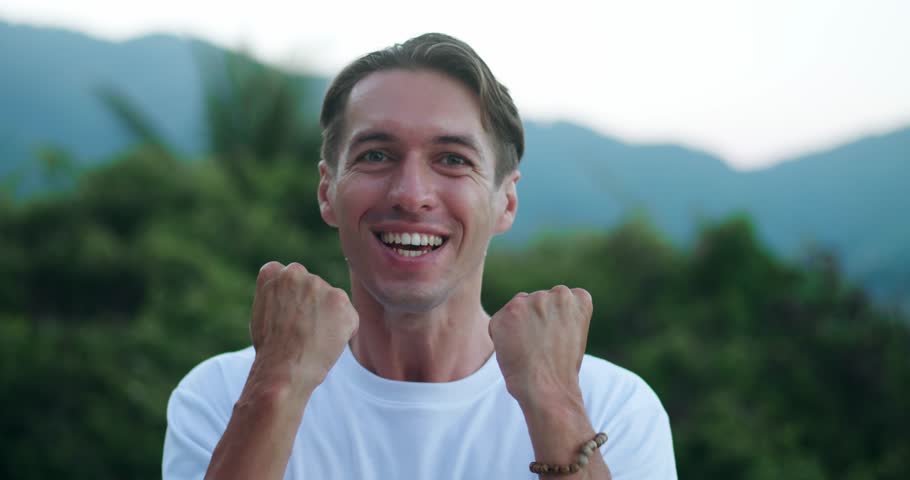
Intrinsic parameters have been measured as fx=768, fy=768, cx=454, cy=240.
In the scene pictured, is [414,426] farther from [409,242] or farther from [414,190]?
[414,190]

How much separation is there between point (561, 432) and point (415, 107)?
108 cm

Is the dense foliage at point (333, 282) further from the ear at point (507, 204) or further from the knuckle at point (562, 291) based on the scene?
the knuckle at point (562, 291)

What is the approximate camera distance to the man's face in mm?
2322

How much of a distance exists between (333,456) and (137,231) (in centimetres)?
1178

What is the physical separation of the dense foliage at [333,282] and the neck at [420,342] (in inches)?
244

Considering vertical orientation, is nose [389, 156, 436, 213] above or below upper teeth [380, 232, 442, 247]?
above

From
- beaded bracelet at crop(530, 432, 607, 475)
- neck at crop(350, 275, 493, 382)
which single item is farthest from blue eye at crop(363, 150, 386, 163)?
beaded bracelet at crop(530, 432, 607, 475)

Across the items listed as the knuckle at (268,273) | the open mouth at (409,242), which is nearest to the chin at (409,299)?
the open mouth at (409,242)

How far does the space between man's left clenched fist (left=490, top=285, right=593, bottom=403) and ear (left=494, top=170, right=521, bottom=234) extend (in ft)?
1.57

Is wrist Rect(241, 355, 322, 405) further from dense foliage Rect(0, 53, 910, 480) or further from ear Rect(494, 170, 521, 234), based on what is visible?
dense foliage Rect(0, 53, 910, 480)

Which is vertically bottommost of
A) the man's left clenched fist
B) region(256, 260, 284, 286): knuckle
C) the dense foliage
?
the dense foliage

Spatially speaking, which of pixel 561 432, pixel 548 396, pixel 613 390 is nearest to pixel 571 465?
pixel 561 432

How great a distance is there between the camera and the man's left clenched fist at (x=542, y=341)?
205 cm

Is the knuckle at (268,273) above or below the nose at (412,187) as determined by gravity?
below
